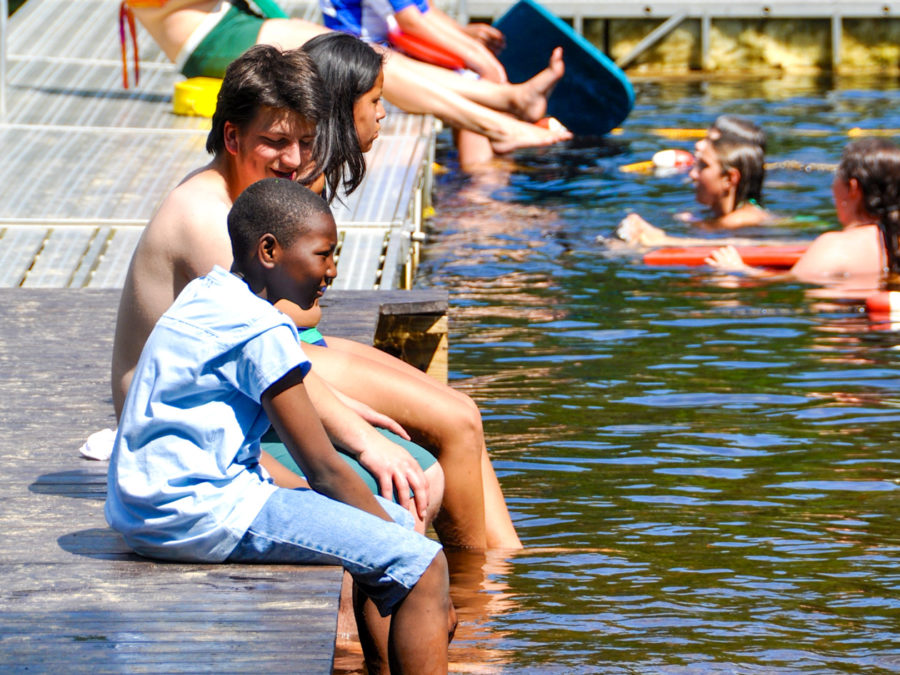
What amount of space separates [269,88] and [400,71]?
5665mm

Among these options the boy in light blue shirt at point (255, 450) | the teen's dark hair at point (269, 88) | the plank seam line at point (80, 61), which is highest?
the teen's dark hair at point (269, 88)

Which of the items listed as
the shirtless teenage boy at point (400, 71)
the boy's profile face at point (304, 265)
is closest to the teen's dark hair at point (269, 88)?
the boy's profile face at point (304, 265)

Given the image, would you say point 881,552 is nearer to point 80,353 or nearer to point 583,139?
point 80,353

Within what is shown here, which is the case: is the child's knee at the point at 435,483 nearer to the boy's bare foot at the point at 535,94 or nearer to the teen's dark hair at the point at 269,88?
the teen's dark hair at the point at 269,88

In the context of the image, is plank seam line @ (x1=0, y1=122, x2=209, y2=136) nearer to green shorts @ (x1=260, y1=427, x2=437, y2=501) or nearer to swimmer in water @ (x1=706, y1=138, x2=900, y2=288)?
swimmer in water @ (x1=706, y1=138, x2=900, y2=288)

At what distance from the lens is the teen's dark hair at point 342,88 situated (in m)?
4.17

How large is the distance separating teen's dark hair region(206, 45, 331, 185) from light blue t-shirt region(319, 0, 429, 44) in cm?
584

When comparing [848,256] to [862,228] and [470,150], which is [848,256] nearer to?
[862,228]

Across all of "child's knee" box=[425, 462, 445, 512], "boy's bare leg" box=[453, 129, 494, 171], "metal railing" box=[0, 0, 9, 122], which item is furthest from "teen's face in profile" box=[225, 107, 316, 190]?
"boy's bare leg" box=[453, 129, 494, 171]

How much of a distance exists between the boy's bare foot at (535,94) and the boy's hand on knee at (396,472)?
587 cm

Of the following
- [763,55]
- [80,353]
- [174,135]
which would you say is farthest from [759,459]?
[763,55]

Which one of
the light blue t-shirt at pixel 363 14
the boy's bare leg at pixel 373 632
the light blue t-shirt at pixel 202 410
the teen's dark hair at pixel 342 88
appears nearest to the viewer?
the light blue t-shirt at pixel 202 410

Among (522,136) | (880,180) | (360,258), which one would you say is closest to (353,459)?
(360,258)

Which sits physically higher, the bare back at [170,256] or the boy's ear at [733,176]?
the bare back at [170,256]
